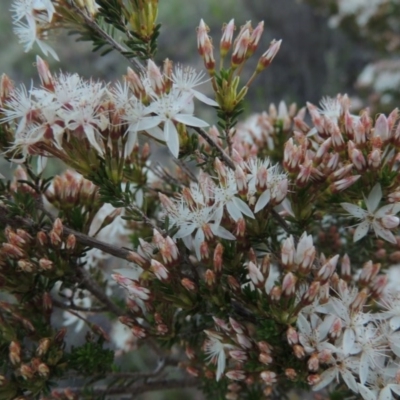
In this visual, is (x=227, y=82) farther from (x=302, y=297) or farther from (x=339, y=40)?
(x=339, y=40)

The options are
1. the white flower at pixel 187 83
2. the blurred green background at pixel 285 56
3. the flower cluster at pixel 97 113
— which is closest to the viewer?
the flower cluster at pixel 97 113

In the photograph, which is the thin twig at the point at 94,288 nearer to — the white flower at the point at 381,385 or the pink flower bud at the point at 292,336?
the pink flower bud at the point at 292,336

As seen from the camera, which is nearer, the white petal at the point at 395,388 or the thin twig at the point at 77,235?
the white petal at the point at 395,388

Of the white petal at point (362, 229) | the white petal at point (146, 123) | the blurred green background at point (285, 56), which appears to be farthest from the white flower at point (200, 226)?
the blurred green background at point (285, 56)

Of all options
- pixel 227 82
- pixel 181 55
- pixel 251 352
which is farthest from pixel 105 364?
pixel 181 55

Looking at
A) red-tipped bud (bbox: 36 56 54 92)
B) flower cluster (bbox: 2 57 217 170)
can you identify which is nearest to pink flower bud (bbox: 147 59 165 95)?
flower cluster (bbox: 2 57 217 170)

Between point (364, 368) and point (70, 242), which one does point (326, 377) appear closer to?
point (364, 368)
